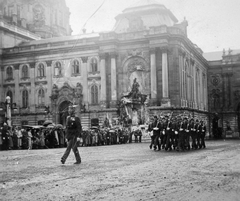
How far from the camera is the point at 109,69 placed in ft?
174

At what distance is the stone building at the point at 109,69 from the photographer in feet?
164

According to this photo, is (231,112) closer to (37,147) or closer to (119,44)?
(119,44)

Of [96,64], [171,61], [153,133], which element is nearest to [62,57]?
[96,64]

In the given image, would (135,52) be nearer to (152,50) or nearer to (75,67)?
(152,50)

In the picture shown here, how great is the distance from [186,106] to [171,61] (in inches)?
265

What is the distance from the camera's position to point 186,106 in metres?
53.2

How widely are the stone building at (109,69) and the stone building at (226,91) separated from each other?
10305mm

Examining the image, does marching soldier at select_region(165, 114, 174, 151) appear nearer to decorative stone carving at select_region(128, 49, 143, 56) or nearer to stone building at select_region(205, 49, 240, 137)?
decorative stone carving at select_region(128, 49, 143, 56)

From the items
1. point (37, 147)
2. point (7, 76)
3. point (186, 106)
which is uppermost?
point (7, 76)

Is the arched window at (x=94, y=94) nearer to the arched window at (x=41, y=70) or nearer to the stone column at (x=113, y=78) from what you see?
the stone column at (x=113, y=78)

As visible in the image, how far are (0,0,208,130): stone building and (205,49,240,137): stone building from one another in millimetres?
10305

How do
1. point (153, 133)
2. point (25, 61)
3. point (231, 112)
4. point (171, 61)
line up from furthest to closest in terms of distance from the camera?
point (231, 112)
point (25, 61)
point (171, 61)
point (153, 133)

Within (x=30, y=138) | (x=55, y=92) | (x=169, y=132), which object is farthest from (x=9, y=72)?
(x=169, y=132)

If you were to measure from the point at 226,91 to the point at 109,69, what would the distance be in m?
27.6
